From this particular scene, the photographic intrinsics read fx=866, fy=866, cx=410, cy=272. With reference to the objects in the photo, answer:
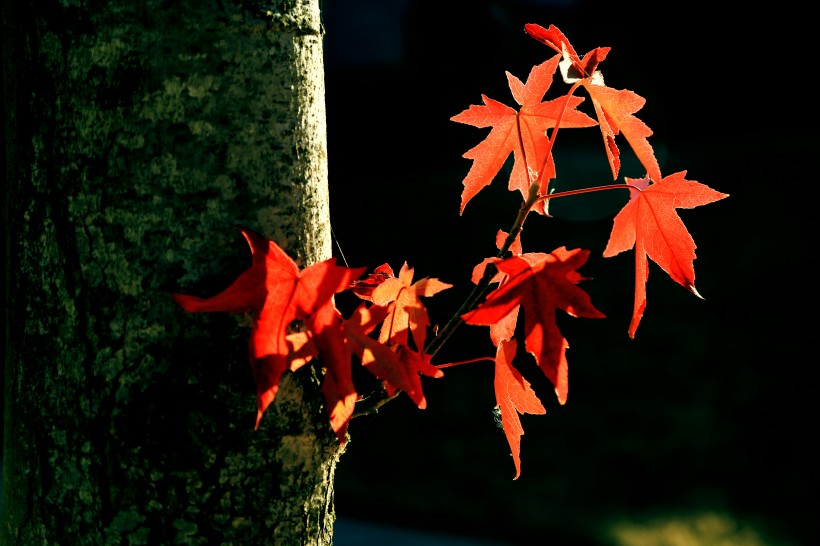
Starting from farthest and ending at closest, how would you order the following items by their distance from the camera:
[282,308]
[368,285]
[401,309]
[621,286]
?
[621,286]
[368,285]
[401,309]
[282,308]

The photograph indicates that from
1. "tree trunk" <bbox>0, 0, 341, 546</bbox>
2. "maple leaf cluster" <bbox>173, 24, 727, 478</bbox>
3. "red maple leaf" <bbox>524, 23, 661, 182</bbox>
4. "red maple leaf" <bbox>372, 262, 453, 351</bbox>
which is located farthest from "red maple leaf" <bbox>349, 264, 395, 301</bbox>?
"red maple leaf" <bbox>524, 23, 661, 182</bbox>

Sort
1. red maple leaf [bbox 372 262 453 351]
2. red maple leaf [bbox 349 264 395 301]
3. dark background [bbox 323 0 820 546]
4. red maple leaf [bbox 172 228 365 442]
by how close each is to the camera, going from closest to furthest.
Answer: red maple leaf [bbox 172 228 365 442] < red maple leaf [bbox 372 262 453 351] < red maple leaf [bbox 349 264 395 301] < dark background [bbox 323 0 820 546]

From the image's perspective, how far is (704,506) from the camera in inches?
146

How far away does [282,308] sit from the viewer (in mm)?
911

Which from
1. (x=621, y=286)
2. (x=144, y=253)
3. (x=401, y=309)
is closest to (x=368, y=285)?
(x=401, y=309)

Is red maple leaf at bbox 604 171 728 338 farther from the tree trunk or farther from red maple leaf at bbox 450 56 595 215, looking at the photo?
the tree trunk

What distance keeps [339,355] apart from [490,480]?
128 inches

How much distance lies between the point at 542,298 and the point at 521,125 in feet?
1.16

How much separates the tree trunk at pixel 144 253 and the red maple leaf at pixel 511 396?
11.7 inches

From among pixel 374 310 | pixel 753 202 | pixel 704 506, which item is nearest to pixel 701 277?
pixel 753 202

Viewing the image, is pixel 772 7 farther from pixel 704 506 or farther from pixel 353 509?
pixel 353 509

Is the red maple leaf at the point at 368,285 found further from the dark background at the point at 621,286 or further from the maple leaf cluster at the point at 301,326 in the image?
the dark background at the point at 621,286

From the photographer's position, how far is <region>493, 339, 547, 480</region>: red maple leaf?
113 centimetres

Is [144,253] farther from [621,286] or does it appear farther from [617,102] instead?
[621,286]
